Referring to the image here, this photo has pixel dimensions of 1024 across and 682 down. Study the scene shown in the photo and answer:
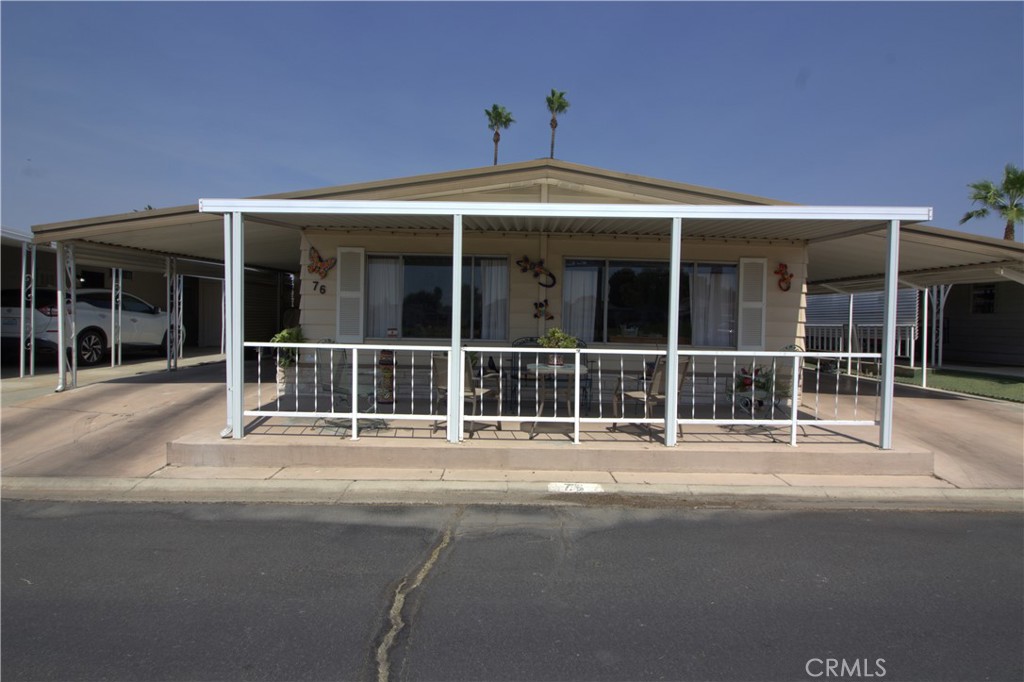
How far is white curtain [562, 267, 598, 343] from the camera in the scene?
365 inches

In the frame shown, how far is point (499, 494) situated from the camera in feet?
17.9

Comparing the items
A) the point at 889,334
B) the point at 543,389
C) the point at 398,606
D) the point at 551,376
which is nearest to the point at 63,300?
the point at 551,376

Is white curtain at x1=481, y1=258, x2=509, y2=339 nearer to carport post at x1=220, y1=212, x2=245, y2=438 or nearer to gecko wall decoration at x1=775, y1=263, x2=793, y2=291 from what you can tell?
carport post at x1=220, y1=212, x2=245, y2=438

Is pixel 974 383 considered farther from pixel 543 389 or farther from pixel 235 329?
pixel 235 329

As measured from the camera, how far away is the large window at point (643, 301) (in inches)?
366

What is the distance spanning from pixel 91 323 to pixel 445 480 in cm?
1087

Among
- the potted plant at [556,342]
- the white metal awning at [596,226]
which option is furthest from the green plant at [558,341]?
the white metal awning at [596,226]

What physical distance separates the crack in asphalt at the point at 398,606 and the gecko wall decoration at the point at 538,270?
5.20m

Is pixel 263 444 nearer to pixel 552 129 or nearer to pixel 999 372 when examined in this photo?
pixel 999 372

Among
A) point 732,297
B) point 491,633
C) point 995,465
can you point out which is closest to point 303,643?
point 491,633

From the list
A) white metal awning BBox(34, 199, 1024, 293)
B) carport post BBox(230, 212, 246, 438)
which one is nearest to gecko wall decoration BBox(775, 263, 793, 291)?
white metal awning BBox(34, 199, 1024, 293)

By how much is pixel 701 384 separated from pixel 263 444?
238 inches

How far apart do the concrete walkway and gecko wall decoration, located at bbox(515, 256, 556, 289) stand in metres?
3.73

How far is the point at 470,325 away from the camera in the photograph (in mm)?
9328
